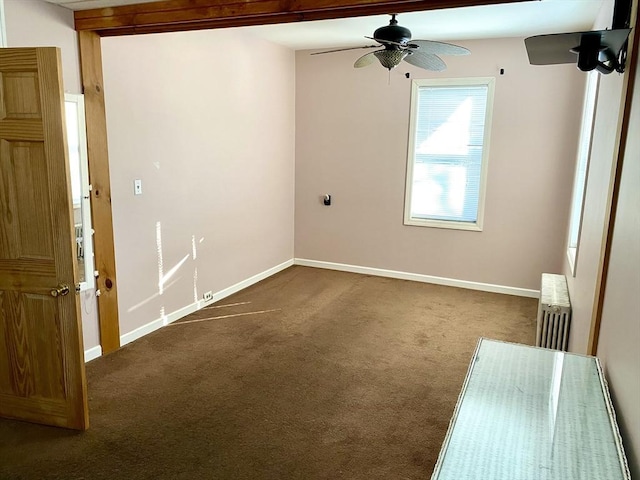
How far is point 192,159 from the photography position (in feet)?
14.0

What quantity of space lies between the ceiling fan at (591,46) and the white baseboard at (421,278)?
11.1ft

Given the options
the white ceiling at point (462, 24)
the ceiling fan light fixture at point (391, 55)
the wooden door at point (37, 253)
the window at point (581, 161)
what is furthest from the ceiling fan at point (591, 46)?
the wooden door at point (37, 253)

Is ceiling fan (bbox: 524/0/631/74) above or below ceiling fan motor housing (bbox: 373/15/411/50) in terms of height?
below

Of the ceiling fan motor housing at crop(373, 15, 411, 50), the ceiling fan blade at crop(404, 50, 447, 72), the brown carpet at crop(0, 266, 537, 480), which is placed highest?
the ceiling fan motor housing at crop(373, 15, 411, 50)

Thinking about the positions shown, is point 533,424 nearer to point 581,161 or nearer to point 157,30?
point 157,30

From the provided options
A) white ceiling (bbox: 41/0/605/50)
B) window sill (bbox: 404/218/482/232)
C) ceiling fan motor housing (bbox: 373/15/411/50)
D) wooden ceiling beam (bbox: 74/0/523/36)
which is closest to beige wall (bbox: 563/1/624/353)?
white ceiling (bbox: 41/0/605/50)

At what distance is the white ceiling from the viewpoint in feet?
12.2

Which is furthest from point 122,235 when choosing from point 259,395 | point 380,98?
point 380,98

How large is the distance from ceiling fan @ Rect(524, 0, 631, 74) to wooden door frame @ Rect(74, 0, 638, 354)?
0.28ft

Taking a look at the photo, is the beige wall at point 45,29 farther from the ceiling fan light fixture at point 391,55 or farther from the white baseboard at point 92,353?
the ceiling fan light fixture at point 391,55

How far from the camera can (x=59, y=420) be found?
2.63m

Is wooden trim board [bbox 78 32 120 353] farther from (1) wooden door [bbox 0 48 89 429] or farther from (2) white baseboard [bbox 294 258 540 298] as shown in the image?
(2) white baseboard [bbox 294 258 540 298]

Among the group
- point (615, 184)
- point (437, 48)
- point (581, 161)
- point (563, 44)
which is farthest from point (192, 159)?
point (581, 161)

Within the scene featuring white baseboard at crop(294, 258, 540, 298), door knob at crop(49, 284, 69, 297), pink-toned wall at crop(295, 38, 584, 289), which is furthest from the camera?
white baseboard at crop(294, 258, 540, 298)
